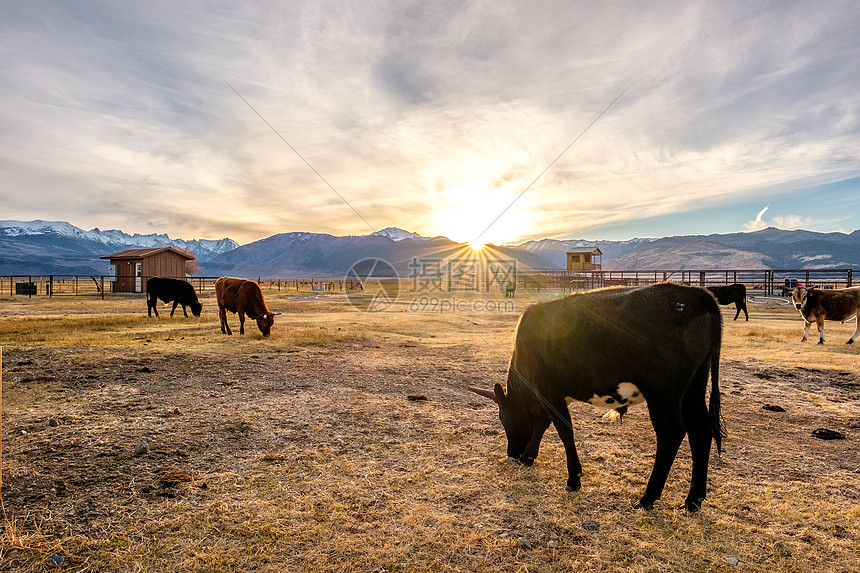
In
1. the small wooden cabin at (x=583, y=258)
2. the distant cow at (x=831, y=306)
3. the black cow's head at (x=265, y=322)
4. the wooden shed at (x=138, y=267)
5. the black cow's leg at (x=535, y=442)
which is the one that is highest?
the small wooden cabin at (x=583, y=258)

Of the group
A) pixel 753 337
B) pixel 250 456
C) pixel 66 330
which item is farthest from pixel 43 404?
pixel 753 337

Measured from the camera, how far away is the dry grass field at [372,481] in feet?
11.8

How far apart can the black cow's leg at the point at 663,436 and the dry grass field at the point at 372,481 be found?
18 centimetres

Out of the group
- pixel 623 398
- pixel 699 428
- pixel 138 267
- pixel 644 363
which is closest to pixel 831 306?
pixel 699 428

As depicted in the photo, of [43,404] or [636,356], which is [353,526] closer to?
[636,356]

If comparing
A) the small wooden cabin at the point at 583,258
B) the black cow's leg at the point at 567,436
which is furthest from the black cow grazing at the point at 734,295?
the small wooden cabin at the point at 583,258

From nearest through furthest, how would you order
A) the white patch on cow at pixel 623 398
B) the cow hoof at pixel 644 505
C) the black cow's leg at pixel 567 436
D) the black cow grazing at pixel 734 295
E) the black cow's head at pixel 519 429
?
the cow hoof at pixel 644 505
the white patch on cow at pixel 623 398
the black cow's leg at pixel 567 436
the black cow's head at pixel 519 429
the black cow grazing at pixel 734 295

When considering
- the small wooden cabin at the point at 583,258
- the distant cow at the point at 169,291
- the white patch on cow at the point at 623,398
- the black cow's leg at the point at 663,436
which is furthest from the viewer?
the small wooden cabin at the point at 583,258

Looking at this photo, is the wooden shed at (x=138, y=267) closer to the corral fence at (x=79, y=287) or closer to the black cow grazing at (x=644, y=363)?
Result: the corral fence at (x=79, y=287)

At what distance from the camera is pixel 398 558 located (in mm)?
3531

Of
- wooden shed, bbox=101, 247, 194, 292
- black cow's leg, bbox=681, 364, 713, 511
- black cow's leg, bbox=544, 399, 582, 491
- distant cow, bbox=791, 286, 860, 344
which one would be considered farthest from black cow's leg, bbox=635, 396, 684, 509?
wooden shed, bbox=101, 247, 194, 292

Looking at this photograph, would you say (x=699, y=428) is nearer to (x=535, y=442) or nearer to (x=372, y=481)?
(x=535, y=442)

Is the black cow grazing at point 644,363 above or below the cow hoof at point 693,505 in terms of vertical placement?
above

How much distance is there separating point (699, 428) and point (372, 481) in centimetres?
383
